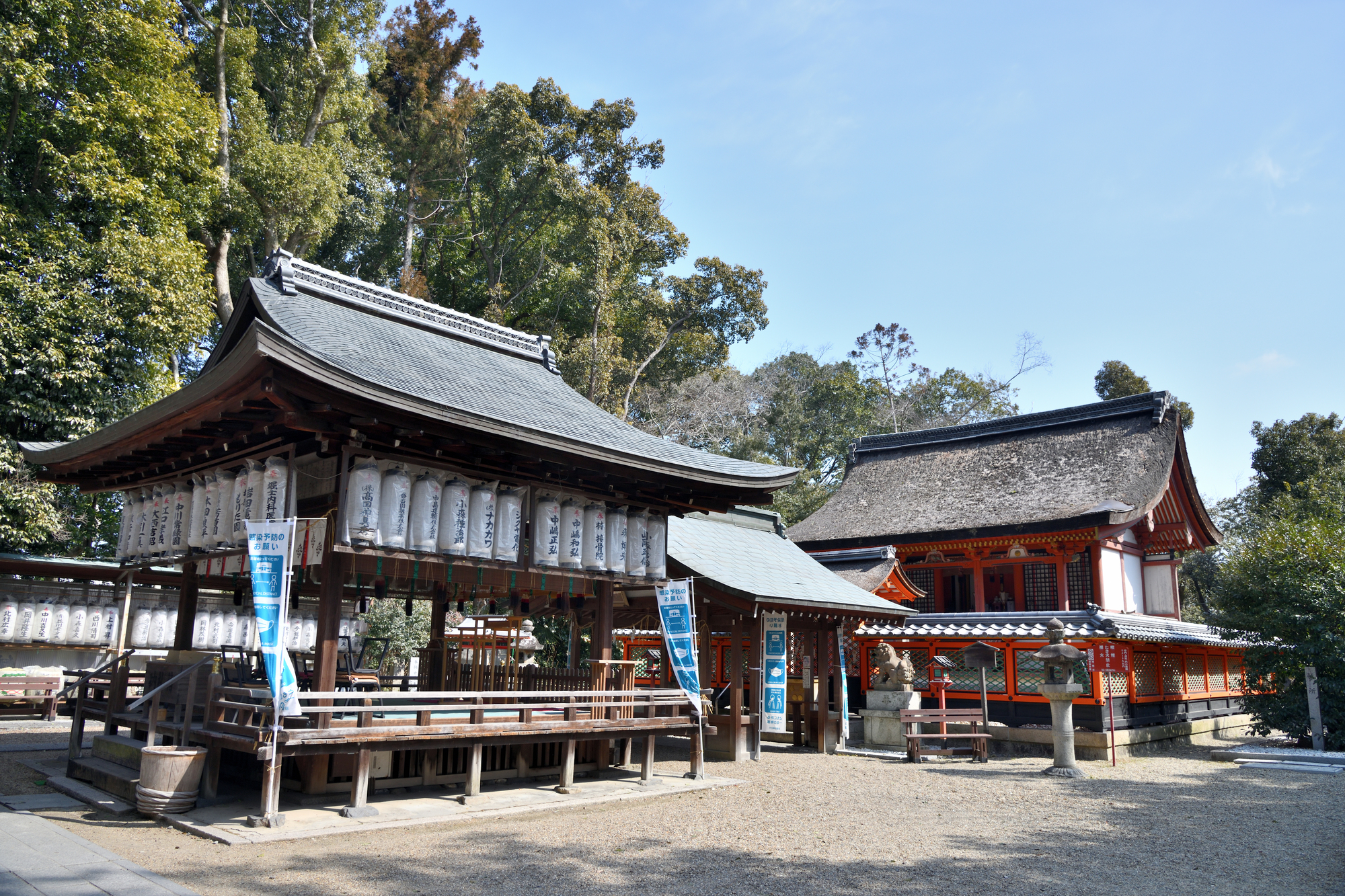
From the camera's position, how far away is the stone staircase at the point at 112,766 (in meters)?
9.36

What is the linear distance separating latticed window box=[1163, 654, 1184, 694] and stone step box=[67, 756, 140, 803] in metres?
20.6

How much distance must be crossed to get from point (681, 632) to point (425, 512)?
3.93 meters

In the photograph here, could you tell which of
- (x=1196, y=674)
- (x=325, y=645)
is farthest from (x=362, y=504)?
(x=1196, y=674)

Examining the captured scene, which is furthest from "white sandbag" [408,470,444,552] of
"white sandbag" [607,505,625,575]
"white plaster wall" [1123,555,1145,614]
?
"white plaster wall" [1123,555,1145,614]

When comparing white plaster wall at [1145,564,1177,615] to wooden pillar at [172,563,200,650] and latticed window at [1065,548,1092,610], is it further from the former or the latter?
wooden pillar at [172,563,200,650]

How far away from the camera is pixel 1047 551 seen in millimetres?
20688

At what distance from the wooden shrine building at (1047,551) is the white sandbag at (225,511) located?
47.4 ft

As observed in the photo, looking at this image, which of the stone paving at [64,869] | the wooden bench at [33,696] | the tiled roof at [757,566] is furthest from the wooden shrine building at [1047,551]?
the wooden bench at [33,696]

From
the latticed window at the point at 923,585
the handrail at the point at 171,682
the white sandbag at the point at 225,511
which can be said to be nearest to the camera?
the handrail at the point at 171,682

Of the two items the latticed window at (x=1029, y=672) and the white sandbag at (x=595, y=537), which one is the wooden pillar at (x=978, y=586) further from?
the white sandbag at (x=595, y=537)

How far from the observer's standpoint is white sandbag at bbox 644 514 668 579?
1181cm

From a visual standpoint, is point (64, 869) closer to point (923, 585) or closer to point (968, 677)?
point (968, 677)

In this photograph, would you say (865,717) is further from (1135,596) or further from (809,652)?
(1135,596)

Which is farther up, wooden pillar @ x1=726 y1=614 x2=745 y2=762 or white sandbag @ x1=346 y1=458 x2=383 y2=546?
white sandbag @ x1=346 y1=458 x2=383 y2=546
